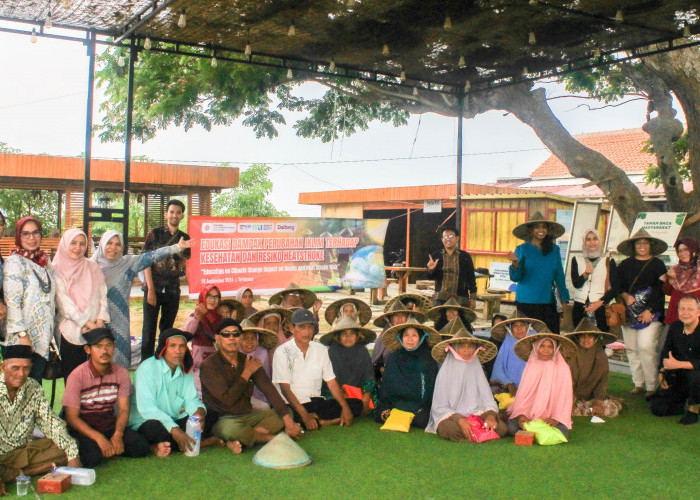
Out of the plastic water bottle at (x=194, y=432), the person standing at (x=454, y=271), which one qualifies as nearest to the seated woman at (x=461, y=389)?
the person standing at (x=454, y=271)

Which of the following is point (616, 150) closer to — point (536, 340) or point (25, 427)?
point (536, 340)

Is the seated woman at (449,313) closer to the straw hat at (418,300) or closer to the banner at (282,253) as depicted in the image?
the straw hat at (418,300)

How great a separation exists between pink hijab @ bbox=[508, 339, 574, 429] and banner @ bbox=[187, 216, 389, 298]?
357 cm

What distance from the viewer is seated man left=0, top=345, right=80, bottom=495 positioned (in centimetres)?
395

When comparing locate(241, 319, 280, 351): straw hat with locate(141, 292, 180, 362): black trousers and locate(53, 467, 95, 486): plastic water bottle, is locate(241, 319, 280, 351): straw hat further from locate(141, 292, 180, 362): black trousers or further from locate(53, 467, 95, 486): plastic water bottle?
locate(53, 467, 95, 486): plastic water bottle

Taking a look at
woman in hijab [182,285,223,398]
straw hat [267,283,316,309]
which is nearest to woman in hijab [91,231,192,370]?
woman in hijab [182,285,223,398]

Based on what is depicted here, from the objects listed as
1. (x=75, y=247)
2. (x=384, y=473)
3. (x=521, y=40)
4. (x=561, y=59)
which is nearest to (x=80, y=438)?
(x=75, y=247)

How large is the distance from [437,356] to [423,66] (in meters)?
3.57

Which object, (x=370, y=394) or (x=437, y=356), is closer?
(x=437, y=356)

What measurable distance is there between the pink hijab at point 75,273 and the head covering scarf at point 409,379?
7.46 feet

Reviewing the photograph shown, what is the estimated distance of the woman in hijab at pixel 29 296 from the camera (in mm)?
4504

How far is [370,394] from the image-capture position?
19.0 feet

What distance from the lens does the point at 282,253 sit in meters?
8.35

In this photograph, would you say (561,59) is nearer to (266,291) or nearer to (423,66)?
(423,66)
